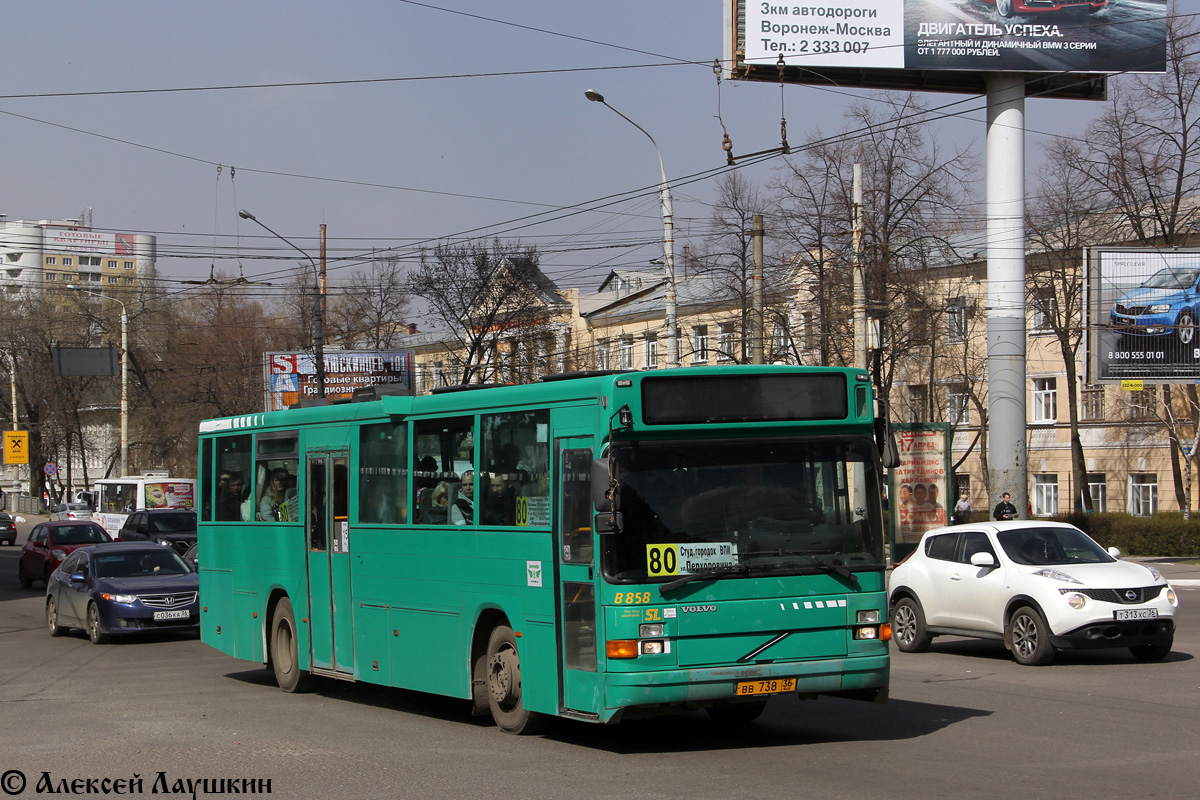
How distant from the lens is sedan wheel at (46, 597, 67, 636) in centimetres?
2033

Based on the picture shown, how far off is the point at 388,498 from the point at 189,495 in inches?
1330

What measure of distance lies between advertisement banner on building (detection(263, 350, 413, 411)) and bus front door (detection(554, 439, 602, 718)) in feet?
Result: 137

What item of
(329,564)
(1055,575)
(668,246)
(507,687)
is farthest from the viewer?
(668,246)

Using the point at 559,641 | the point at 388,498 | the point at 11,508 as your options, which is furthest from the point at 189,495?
A: the point at 11,508

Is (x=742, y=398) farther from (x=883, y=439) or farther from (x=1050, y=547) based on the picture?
(x=1050, y=547)

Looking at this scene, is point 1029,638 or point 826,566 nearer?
point 826,566

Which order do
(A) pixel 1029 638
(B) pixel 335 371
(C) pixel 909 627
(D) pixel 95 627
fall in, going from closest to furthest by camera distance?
(A) pixel 1029 638
(C) pixel 909 627
(D) pixel 95 627
(B) pixel 335 371

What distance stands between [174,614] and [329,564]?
24.8ft

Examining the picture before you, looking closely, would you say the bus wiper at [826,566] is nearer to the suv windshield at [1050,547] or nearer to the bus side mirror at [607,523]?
the bus side mirror at [607,523]

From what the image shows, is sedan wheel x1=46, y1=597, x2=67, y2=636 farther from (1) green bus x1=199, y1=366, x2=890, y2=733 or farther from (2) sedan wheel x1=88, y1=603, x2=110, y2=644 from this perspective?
(1) green bus x1=199, y1=366, x2=890, y2=733

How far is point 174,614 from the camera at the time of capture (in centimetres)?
1898

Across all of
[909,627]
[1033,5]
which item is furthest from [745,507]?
[1033,5]

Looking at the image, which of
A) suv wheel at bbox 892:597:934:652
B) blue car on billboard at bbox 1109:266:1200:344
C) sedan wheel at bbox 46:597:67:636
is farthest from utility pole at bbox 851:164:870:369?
sedan wheel at bbox 46:597:67:636

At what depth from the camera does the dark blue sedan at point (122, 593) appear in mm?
18828
